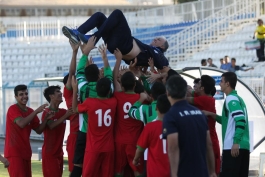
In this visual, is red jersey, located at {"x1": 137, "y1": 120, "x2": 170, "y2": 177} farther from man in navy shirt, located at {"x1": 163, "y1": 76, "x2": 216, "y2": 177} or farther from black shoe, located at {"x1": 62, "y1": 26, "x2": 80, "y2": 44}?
black shoe, located at {"x1": 62, "y1": 26, "x2": 80, "y2": 44}

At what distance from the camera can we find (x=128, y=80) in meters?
9.83

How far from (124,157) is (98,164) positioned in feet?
1.23

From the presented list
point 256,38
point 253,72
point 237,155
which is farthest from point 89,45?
point 256,38

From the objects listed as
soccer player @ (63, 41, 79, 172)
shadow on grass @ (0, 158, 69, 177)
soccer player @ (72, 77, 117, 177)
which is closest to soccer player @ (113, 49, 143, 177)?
soccer player @ (72, 77, 117, 177)

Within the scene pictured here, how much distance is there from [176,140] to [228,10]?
90.0 ft

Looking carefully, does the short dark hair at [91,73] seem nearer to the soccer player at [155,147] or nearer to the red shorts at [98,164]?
the red shorts at [98,164]

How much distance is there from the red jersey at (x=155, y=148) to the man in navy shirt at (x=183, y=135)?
4.44 ft

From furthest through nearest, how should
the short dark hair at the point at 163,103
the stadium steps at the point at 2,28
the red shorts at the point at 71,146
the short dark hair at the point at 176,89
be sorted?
the stadium steps at the point at 2,28
the red shorts at the point at 71,146
the short dark hair at the point at 163,103
the short dark hair at the point at 176,89

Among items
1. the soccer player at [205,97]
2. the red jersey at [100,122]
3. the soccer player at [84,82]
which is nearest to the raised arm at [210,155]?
the red jersey at [100,122]

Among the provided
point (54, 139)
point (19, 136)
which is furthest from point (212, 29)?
point (19, 136)

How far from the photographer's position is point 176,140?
7.16 meters

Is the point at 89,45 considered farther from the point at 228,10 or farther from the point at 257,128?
the point at 228,10

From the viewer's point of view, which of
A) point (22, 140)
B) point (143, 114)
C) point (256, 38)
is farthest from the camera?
point (256, 38)

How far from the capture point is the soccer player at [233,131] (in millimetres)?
9805
